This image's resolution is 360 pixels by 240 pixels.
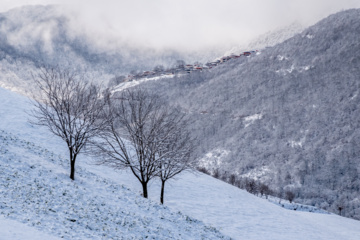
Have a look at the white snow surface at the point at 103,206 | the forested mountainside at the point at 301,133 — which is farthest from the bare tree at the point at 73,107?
the forested mountainside at the point at 301,133

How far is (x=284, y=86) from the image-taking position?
19800 centimetres

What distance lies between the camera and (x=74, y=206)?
12453 mm

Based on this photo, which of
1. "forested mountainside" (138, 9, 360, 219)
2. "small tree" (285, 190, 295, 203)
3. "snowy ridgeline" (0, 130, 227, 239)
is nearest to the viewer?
"snowy ridgeline" (0, 130, 227, 239)

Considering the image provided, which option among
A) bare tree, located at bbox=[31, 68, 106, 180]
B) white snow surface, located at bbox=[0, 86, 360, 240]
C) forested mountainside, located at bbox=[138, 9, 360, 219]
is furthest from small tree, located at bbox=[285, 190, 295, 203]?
bare tree, located at bbox=[31, 68, 106, 180]

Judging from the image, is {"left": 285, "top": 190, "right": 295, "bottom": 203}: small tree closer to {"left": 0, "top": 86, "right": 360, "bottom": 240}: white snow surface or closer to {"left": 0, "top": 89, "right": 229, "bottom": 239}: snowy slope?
{"left": 0, "top": 86, "right": 360, "bottom": 240}: white snow surface

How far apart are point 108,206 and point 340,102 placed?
18309 cm

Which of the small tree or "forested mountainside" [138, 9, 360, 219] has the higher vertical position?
"forested mountainside" [138, 9, 360, 219]

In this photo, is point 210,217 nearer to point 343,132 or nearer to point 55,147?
point 55,147

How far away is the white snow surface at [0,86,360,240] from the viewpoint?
33.7 ft

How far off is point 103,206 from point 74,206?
189 centimetres

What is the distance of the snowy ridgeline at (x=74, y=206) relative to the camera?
10.2 m

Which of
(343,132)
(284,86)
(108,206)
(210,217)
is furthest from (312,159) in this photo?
(108,206)

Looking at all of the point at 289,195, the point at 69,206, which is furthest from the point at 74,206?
the point at 289,195

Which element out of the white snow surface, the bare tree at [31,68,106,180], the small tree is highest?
the bare tree at [31,68,106,180]
